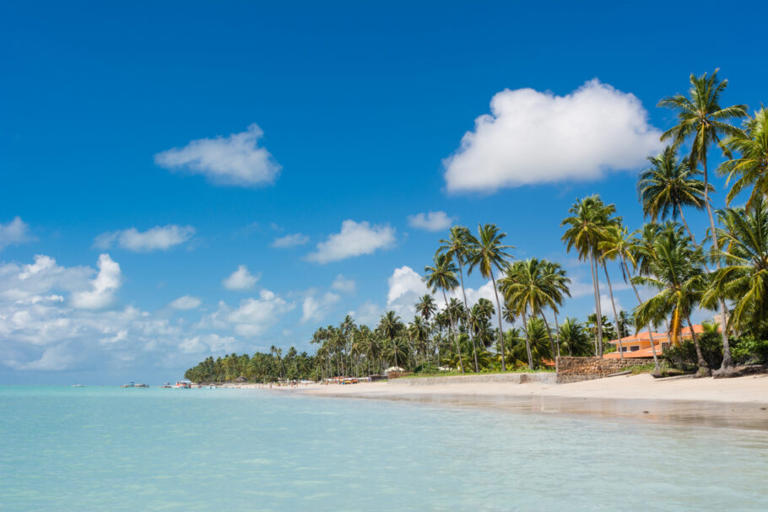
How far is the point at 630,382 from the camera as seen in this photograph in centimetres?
3095

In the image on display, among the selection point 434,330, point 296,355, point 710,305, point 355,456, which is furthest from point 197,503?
point 296,355

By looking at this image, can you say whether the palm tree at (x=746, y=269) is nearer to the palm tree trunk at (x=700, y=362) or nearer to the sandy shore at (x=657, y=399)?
the sandy shore at (x=657, y=399)

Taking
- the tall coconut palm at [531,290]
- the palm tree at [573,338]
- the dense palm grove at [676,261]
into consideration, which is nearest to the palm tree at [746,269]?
the dense palm grove at [676,261]

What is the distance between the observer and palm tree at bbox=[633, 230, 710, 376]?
95.7ft

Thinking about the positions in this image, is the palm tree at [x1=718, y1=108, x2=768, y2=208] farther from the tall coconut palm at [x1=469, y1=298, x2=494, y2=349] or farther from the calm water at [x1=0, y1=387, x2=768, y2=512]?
the tall coconut palm at [x1=469, y1=298, x2=494, y2=349]

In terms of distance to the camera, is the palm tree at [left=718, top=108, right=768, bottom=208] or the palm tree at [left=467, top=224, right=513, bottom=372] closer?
the palm tree at [left=718, top=108, right=768, bottom=208]

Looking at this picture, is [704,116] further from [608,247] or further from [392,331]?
[392,331]

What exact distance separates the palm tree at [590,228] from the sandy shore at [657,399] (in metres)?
13.1

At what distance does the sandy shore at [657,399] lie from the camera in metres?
15.0

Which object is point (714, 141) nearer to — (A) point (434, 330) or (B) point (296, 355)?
(A) point (434, 330)

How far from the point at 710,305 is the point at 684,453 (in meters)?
21.1

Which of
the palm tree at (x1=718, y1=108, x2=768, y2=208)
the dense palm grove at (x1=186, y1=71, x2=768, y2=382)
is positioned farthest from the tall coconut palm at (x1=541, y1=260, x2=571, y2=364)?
the palm tree at (x1=718, y1=108, x2=768, y2=208)

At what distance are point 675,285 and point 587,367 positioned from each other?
933 cm

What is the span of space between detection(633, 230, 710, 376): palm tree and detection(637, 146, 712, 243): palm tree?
31.5 ft
